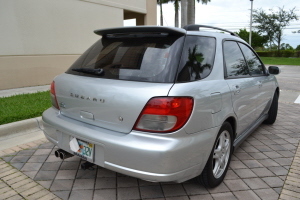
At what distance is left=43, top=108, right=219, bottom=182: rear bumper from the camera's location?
201cm

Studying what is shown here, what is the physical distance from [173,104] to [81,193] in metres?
1.38

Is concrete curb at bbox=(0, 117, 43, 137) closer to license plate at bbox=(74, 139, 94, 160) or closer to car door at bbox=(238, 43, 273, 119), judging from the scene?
license plate at bbox=(74, 139, 94, 160)

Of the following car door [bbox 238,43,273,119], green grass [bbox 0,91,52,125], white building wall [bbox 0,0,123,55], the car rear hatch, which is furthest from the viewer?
white building wall [bbox 0,0,123,55]

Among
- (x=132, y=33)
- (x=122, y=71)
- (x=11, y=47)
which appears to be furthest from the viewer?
(x=11, y=47)

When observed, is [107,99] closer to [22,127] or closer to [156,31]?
[156,31]

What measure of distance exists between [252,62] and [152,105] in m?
2.38

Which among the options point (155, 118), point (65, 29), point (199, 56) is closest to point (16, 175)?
point (155, 118)

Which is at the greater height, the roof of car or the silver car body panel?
the roof of car

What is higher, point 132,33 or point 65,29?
point 65,29

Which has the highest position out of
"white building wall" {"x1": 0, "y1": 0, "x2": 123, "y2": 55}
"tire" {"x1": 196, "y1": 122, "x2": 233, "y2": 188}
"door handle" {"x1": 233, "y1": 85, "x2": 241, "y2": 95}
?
"white building wall" {"x1": 0, "y1": 0, "x2": 123, "y2": 55}

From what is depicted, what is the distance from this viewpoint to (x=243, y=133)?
347 cm

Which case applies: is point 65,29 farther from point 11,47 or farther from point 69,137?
point 69,137

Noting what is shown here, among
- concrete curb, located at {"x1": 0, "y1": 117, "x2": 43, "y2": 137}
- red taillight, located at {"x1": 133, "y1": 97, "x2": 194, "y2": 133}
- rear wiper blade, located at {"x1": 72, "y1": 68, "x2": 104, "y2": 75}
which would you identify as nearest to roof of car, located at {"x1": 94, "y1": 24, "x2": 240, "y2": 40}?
rear wiper blade, located at {"x1": 72, "y1": 68, "x2": 104, "y2": 75}

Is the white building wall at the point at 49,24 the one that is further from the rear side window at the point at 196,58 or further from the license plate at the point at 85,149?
the rear side window at the point at 196,58
